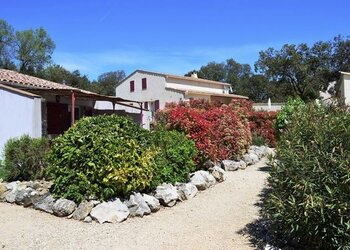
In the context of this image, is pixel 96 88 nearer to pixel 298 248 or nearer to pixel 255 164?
pixel 255 164

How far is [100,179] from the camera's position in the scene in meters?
6.92

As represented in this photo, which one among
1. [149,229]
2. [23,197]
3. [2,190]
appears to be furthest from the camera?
[2,190]

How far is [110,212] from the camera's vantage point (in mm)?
6520

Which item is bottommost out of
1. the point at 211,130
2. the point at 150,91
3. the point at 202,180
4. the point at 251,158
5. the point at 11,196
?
the point at 11,196

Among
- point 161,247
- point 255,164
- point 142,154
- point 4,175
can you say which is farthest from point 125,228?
point 255,164

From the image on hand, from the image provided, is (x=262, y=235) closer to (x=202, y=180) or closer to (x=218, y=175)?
(x=202, y=180)

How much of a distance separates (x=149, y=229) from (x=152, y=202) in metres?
1.00

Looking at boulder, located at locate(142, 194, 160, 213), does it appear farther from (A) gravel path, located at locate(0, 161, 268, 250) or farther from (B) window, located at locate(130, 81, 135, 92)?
(B) window, located at locate(130, 81, 135, 92)

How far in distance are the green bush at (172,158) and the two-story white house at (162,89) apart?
72.3ft

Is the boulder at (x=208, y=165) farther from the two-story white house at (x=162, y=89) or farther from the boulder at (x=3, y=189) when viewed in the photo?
the two-story white house at (x=162, y=89)

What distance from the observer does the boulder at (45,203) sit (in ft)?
22.7

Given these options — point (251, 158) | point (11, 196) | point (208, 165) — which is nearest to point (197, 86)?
point (251, 158)

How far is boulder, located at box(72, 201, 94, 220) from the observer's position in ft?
21.4

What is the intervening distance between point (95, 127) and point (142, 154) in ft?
3.37
